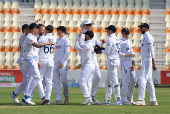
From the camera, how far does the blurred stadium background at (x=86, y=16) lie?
22500mm

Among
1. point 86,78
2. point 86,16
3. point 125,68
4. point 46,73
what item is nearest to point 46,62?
point 46,73

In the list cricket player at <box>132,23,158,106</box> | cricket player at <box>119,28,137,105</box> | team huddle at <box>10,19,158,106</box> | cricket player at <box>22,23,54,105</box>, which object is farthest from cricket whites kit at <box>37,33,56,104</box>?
cricket player at <box>132,23,158,106</box>

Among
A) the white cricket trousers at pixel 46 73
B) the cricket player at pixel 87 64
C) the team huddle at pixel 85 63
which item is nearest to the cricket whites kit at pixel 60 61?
the team huddle at pixel 85 63

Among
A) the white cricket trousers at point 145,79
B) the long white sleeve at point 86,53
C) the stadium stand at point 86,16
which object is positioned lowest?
the white cricket trousers at point 145,79

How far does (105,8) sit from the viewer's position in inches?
917

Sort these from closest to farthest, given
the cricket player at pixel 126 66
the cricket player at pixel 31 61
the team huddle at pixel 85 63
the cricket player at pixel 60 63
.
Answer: the cricket player at pixel 31 61, the team huddle at pixel 85 63, the cricket player at pixel 60 63, the cricket player at pixel 126 66

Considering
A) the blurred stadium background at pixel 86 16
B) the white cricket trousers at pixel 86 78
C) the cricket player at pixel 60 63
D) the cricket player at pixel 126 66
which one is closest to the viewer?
the white cricket trousers at pixel 86 78

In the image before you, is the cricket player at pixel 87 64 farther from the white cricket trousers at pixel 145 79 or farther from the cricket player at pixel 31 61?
the white cricket trousers at pixel 145 79

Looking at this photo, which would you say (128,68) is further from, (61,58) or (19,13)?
(19,13)

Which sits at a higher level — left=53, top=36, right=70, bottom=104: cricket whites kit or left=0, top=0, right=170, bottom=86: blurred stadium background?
left=0, top=0, right=170, bottom=86: blurred stadium background

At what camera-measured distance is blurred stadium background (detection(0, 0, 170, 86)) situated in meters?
22.5

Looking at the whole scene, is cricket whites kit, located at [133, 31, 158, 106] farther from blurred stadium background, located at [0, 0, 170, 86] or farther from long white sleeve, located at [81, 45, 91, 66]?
blurred stadium background, located at [0, 0, 170, 86]

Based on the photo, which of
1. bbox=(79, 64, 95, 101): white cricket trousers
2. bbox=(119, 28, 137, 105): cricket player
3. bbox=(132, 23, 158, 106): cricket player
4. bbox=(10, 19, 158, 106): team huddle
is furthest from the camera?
bbox=(119, 28, 137, 105): cricket player

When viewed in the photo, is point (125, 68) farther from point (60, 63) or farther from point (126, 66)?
point (60, 63)
